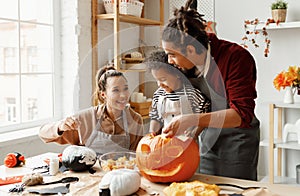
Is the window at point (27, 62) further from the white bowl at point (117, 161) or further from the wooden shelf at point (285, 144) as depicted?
the wooden shelf at point (285, 144)

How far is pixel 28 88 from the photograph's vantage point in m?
2.56

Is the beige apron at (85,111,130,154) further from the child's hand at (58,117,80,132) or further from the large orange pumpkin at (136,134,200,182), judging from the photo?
the large orange pumpkin at (136,134,200,182)

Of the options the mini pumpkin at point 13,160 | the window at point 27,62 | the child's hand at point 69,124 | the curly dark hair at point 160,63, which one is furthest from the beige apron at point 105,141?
the window at point 27,62

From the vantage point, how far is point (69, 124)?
5.29 feet

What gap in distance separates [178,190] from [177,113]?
0.93ft

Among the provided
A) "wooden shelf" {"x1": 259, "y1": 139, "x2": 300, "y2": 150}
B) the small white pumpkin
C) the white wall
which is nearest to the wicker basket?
the white wall

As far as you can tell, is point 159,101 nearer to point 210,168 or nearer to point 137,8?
point 210,168

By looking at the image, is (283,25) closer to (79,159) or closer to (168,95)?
(168,95)

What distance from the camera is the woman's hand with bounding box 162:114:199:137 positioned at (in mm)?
1279

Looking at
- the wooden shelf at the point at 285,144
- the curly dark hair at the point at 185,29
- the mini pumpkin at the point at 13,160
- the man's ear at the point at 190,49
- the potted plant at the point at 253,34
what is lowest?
the wooden shelf at the point at 285,144

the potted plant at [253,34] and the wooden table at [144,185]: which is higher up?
the potted plant at [253,34]

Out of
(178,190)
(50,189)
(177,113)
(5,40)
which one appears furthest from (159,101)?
(5,40)

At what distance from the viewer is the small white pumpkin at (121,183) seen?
1.18 m

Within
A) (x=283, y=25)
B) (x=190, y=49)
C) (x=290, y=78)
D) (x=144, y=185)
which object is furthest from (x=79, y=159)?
(x=283, y=25)
